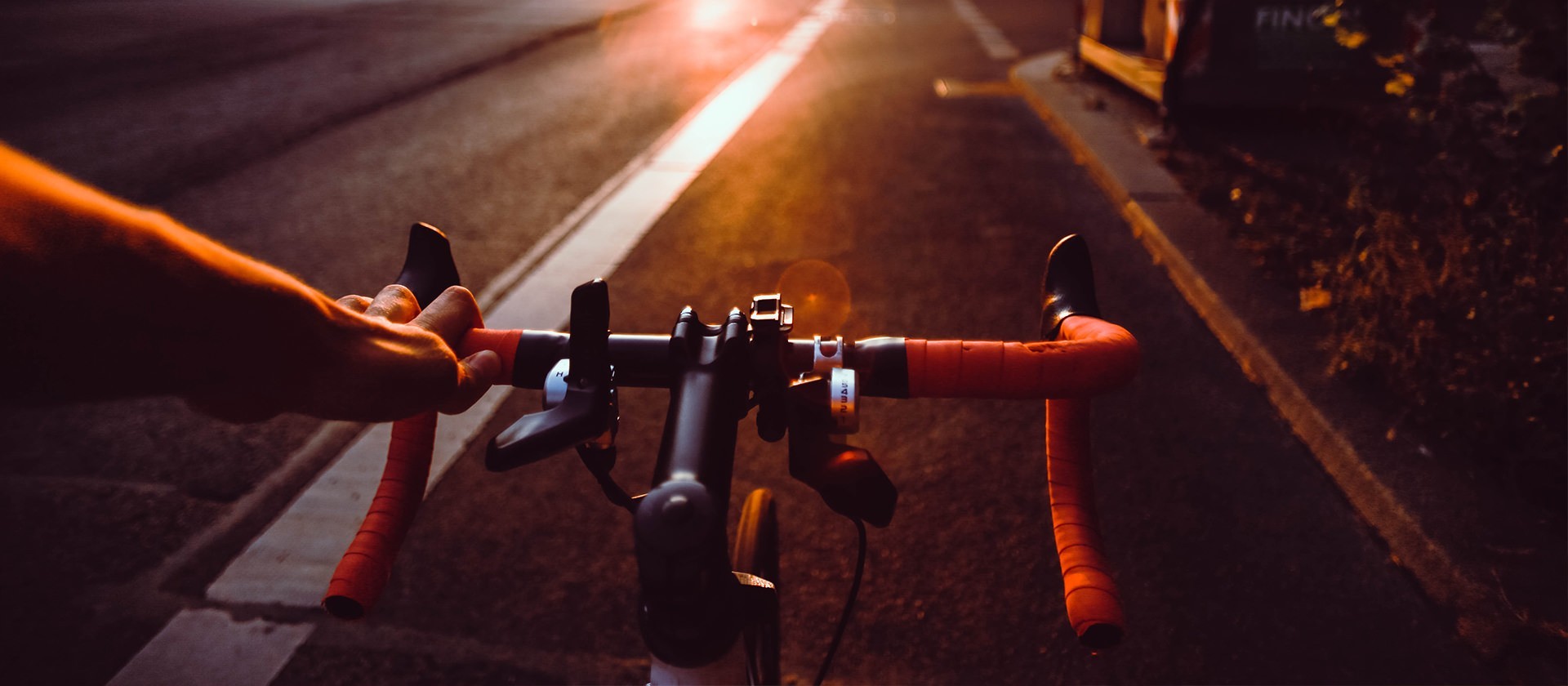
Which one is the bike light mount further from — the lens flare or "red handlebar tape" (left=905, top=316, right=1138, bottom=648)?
the lens flare

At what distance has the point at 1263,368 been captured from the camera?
158 inches

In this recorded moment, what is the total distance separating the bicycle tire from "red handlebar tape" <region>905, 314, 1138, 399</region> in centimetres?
82

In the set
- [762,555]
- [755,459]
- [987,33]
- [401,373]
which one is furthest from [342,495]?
[987,33]

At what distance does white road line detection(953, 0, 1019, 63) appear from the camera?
13.2 metres

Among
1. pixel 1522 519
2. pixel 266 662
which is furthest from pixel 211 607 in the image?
pixel 1522 519

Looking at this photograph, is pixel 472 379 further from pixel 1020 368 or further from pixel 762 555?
pixel 762 555

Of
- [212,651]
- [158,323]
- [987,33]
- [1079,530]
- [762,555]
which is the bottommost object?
[987,33]

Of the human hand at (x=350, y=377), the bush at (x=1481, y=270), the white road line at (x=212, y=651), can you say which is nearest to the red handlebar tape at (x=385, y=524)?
the human hand at (x=350, y=377)

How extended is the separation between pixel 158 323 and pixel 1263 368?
4.27m

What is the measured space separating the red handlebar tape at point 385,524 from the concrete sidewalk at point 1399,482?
2.99 meters

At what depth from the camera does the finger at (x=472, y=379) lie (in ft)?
3.48

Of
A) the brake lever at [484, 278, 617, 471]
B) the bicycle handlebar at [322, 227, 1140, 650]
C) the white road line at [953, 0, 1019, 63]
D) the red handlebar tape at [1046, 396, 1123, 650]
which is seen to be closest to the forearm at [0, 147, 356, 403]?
the brake lever at [484, 278, 617, 471]

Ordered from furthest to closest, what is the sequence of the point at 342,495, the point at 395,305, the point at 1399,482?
the point at 342,495, the point at 1399,482, the point at 395,305

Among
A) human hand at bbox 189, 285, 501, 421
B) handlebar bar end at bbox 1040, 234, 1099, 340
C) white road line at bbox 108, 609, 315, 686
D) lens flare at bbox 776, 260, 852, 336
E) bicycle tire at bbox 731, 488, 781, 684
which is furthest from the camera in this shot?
lens flare at bbox 776, 260, 852, 336
